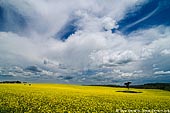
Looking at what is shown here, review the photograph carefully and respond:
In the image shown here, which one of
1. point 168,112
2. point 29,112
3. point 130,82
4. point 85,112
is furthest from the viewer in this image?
point 130,82

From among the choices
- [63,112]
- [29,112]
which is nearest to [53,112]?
[63,112]

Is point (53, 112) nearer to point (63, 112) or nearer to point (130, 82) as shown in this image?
point (63, 112)

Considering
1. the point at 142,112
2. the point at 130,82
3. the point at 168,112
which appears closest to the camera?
the point at 142,112

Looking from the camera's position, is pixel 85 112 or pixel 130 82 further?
pixel 130 82

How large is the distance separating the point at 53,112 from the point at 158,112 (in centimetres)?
1203

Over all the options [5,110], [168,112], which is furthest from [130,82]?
[5,110]

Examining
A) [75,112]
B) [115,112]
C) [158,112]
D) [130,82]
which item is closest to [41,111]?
[75,112]

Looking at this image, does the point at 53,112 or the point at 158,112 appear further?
the point at 158,112

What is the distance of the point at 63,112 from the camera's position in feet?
67.1

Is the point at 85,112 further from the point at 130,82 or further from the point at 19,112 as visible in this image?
the point at 130,82

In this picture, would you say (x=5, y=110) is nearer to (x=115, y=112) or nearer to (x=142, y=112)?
(x=115, y=112)

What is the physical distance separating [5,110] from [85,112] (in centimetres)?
802

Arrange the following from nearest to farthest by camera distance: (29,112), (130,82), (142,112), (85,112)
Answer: (29,112)
(85,112)
(142,112)
(130,82)

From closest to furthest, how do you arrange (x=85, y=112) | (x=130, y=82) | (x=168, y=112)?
(x=85, y=112), (x=168, y=112), (x=130, y=82)
